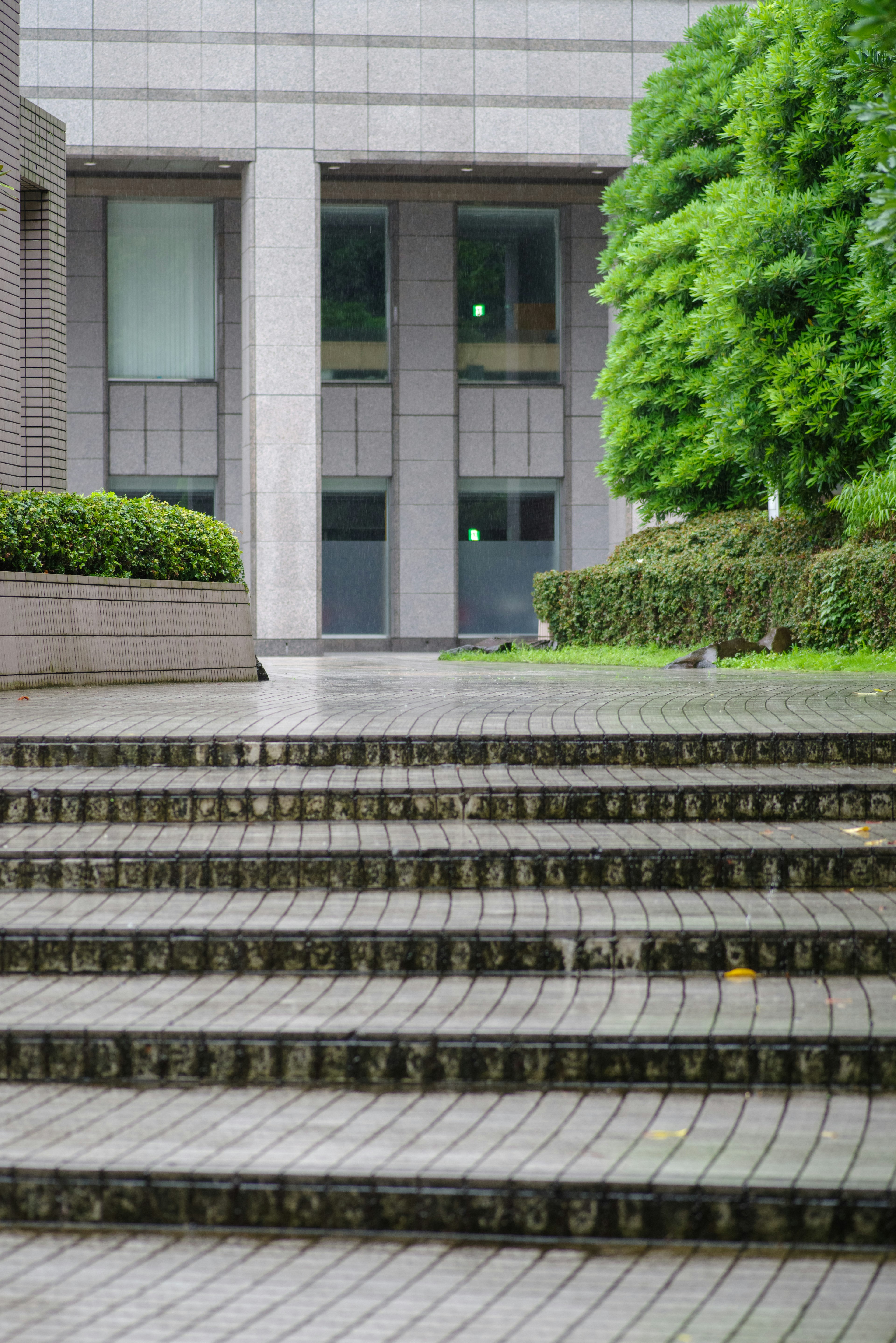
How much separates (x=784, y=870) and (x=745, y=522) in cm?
1315

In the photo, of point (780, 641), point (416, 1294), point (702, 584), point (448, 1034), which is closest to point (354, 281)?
point (702, 584)

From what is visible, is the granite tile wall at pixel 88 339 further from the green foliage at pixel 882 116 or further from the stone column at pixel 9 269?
the green foliage at pixel 882 116

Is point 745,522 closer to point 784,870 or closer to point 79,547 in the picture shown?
point 79,547

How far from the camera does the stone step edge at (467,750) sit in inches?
240

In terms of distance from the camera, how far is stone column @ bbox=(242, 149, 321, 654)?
76.6 feet

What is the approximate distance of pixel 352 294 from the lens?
27.0 meters

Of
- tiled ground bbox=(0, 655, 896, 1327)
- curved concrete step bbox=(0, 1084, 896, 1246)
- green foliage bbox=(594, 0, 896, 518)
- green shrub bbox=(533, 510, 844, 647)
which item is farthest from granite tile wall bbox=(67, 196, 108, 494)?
curved concrete step bbox=(0, 1084, 896, 1246)

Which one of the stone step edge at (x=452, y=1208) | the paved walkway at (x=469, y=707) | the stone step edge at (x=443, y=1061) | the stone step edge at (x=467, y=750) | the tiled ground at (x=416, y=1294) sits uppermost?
the paved walkway at (x=469, y=707)


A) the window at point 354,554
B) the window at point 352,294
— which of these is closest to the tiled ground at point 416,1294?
the window at point 354,554

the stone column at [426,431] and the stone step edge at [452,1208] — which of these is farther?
the stone column at [426,431]

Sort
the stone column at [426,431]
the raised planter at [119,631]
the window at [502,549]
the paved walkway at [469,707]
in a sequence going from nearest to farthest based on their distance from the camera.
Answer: the paved walkway at [469,707] < the raised planter at [119,631] < the stone column at [426,431] < the window at [502,549]

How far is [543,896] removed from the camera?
469 centimetres

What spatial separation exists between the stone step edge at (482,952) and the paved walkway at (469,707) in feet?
6.21

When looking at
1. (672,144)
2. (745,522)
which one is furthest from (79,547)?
(672,144)
